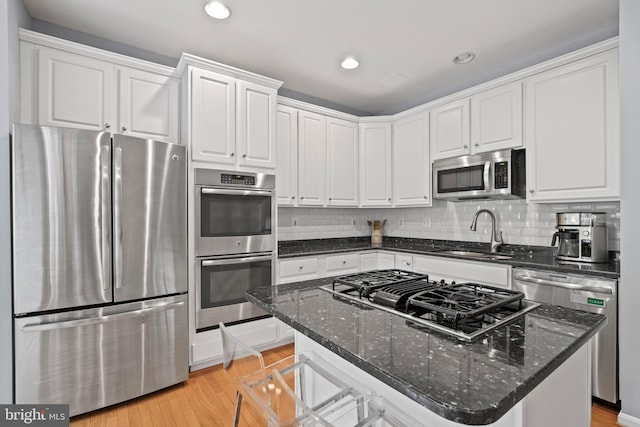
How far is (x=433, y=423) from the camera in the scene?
95 cm

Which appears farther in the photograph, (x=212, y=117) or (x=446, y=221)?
(x=446, y=221)

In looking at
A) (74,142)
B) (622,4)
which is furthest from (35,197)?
(622,4)

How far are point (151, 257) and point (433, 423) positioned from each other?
2094 mm

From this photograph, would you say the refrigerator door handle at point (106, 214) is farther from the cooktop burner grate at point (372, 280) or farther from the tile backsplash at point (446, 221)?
the tile backsplash at point (446, 221)

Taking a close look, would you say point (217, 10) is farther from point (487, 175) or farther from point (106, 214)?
point (487, 175)

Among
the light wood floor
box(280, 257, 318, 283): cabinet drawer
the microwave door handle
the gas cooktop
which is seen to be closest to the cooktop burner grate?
the gas cooktop

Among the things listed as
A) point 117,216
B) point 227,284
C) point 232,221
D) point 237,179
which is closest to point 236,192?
point 237,179

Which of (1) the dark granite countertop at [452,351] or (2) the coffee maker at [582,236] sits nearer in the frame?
(1) the dark granite countertop at [452,351]

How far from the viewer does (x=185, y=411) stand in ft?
6.92

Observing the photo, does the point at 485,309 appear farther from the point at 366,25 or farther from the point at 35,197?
the point at 35,197

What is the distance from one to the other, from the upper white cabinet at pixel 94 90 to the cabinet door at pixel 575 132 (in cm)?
311

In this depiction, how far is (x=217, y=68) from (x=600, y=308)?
3.37 meters

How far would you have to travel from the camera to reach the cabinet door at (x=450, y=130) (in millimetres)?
3168

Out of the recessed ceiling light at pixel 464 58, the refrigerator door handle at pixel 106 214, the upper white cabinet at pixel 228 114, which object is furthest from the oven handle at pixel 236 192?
the recessed ceiling light at pixel 464 58
